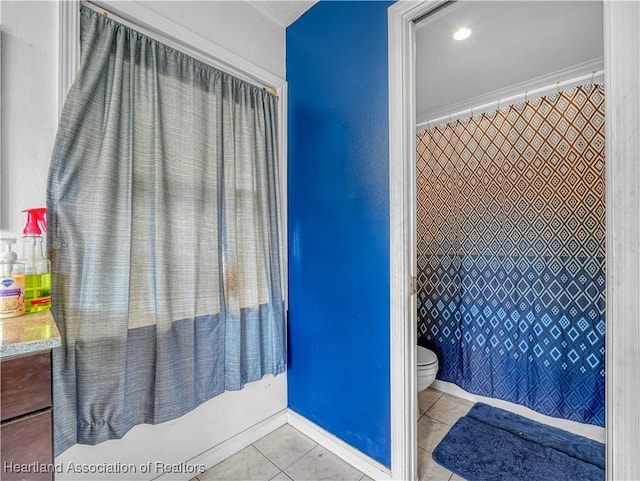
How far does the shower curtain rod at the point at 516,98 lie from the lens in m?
1.76

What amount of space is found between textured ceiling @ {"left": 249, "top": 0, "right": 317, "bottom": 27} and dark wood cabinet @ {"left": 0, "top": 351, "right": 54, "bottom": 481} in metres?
1.88

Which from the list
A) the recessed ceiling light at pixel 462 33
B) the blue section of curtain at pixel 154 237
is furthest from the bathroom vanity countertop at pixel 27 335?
the recessed ceiling light at pixel 462 33

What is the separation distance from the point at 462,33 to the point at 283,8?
101 cm

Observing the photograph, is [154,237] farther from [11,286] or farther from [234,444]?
[234,444]

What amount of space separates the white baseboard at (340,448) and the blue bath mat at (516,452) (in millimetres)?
368

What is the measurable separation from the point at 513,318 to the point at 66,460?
8.09 ft

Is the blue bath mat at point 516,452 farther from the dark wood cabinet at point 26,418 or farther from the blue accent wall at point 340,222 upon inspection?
the dark wood cabinet at point 26,418

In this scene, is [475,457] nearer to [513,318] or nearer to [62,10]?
[513,318]

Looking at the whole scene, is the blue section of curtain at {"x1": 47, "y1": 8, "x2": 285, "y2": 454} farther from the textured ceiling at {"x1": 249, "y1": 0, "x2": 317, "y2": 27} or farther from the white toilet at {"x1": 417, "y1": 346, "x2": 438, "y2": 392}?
the white toilet at {"x1": 417, "y1": 346, "x2": 438, "y2": 392}

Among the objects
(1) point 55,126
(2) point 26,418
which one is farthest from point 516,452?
(1) point 55,126

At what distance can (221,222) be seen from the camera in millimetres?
1499

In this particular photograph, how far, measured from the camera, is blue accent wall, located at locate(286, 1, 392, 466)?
1377 mm

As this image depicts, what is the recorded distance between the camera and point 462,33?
5.30 ft

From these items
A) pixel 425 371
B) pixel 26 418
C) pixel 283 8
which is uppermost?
pixel 283 8
